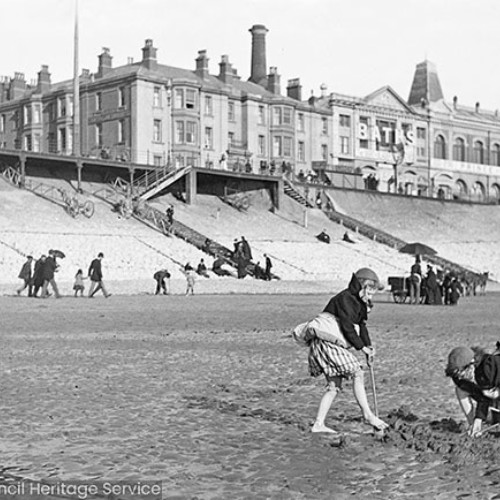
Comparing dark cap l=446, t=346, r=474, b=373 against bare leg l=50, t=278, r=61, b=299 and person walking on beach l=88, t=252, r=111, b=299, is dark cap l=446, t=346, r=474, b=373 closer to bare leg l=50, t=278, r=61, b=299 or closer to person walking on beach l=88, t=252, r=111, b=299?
person walking on beach l=88, t=252, r=111, b=299

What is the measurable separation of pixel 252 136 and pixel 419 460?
67.4 metres

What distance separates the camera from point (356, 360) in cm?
803

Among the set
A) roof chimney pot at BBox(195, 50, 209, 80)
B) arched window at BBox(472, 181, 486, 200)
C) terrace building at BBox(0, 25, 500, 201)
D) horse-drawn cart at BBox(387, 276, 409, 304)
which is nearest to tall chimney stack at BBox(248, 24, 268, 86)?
terrace building at BBox(0, 25, 500, 201)

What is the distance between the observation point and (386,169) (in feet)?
277

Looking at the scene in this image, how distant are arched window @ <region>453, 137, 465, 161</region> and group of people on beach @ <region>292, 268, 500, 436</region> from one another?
288 ft

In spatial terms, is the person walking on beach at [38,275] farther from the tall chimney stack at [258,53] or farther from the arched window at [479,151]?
the arched window at [479,151]

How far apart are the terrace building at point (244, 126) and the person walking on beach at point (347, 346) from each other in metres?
50.5

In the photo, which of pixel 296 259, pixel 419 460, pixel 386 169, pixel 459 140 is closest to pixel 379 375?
pixel 419 460

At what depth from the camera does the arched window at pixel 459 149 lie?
3669 inches

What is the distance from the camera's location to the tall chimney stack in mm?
81625

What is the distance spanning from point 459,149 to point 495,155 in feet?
23.0

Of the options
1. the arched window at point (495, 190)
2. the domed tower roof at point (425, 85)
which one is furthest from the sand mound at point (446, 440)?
the domed tower roof at point (425, 85)

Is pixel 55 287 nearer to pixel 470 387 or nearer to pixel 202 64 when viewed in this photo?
pixel 470 387

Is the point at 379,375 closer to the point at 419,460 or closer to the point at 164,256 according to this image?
the point at 419,460
